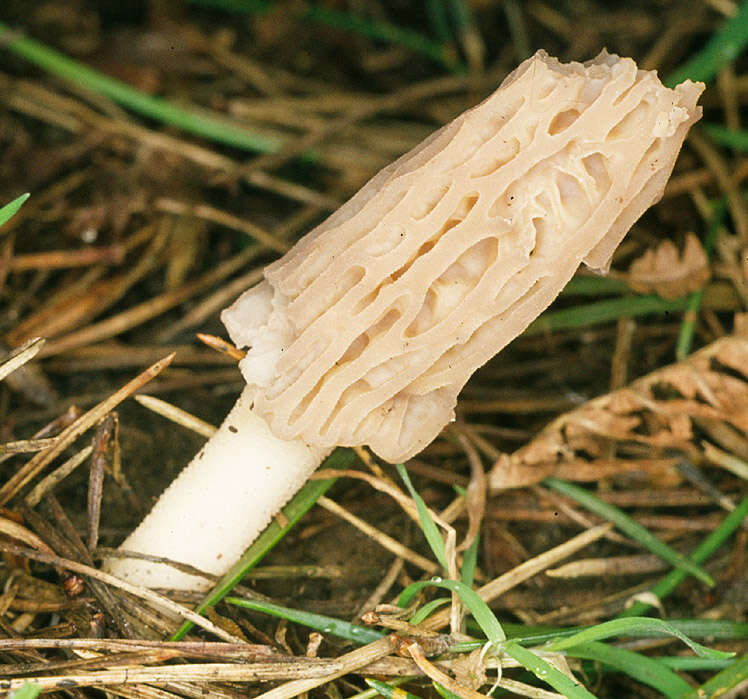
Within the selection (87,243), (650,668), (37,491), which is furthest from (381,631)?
(87,243)

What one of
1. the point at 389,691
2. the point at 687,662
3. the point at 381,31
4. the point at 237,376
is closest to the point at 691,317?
the point at 687,662

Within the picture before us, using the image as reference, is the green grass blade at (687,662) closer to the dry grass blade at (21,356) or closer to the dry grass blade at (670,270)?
the dry grass blade at (670,270)

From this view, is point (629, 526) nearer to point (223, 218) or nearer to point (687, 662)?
point (687, 662)

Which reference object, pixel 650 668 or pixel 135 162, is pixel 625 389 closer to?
pixel 650 668


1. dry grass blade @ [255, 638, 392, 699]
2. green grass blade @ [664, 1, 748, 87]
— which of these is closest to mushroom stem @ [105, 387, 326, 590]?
dry grass blade @ [255, 638, 392, 699]

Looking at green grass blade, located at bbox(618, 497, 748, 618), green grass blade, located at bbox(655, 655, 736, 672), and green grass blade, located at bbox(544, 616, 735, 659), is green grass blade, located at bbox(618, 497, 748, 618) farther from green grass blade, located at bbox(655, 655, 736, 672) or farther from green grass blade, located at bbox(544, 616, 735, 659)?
green grass blade, located at bbox(544, 616, 735, 659)

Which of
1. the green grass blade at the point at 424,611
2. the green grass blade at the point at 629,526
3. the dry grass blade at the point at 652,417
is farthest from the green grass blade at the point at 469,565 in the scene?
the green grass blade at the point at 629,526
